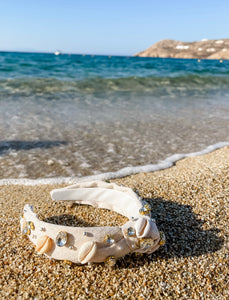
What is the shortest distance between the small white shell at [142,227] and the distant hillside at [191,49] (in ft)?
284

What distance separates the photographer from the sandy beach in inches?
76.9

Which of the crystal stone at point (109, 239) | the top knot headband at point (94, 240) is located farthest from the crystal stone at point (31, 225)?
the crystal stone at point (109, 239)

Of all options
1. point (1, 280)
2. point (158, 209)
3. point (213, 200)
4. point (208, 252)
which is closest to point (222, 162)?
point (213, 200)

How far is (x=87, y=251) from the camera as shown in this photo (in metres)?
1.97

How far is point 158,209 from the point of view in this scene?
9.49 ft

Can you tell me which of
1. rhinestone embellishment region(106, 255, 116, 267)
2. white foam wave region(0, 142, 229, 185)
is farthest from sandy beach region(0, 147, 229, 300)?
white foam wave region(0, 142, 229, 185)

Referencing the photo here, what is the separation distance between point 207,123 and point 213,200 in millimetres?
5338

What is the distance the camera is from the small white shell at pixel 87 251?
1.96m

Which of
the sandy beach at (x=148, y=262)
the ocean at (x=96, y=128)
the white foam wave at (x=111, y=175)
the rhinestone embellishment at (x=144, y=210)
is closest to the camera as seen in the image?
the sandy beach at (x=148, y=262)

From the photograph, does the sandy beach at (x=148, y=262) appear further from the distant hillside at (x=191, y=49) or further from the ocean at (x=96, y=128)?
the distant hillside at (x=191, y=49)

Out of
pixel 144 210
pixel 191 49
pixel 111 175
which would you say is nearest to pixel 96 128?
pixel 111 175

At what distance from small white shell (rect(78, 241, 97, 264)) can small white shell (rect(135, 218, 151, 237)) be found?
339mm

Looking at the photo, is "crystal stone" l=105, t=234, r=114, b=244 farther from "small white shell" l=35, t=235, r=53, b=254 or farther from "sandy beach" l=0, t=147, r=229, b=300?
"small white shell" l=35, t=235, r=53, b=254

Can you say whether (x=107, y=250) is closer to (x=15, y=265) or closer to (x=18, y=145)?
(x=15, y=265)
